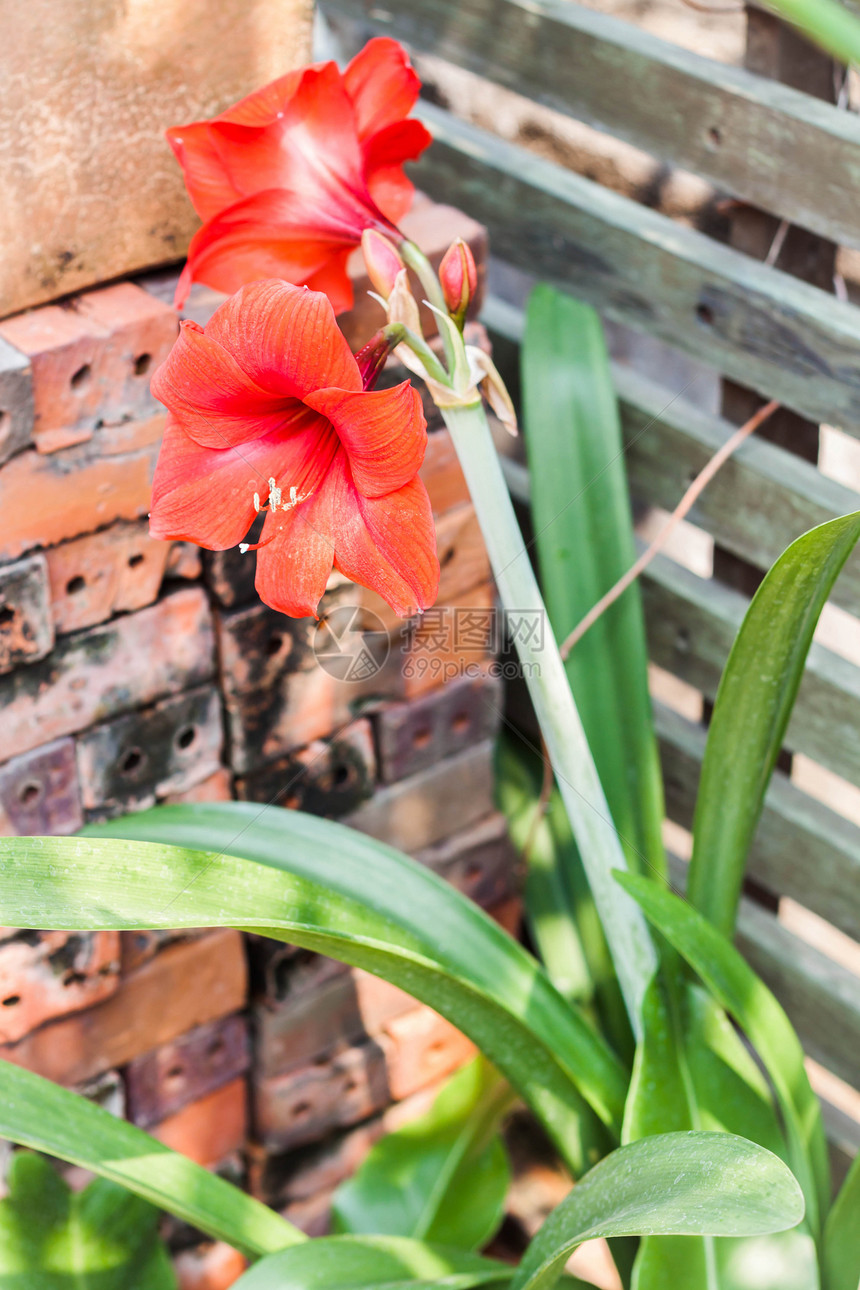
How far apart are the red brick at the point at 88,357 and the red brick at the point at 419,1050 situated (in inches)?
29.5

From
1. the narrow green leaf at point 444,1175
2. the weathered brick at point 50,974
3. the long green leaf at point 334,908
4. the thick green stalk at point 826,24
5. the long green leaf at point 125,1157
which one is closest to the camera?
the thick green stalk at point 826,24

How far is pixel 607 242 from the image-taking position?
1169 millimetres

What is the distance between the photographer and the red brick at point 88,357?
88cm

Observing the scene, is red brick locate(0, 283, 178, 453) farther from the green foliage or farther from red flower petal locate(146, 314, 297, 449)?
the green foliage

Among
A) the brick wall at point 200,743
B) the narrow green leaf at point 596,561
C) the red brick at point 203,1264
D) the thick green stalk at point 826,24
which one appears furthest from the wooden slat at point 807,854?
the thick green stalk at point 826,24

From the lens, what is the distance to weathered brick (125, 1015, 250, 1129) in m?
1.15

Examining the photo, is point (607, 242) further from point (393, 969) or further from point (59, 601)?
point (393, 969)

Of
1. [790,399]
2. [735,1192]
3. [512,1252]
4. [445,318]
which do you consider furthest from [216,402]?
[512,1252]

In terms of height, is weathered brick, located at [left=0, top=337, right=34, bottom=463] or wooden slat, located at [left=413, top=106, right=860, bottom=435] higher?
wooden slat, located at [left=413, top=106, right=860, bottom=435]

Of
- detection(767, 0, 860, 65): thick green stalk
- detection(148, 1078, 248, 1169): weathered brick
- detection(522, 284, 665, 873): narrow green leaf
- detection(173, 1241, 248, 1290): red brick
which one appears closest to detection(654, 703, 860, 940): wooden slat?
detection(522, 284, 665, 873): narrow green leaf

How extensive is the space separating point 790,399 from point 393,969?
0.63 m

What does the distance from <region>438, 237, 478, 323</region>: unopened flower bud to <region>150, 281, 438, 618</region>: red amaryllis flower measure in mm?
129

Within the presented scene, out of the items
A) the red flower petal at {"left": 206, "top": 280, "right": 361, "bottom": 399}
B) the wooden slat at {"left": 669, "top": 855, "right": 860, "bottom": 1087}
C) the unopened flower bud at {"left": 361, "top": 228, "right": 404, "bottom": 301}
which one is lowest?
the wooden slat at {"left": 669, "top": 855, "right": 860, "bottom": 1087}

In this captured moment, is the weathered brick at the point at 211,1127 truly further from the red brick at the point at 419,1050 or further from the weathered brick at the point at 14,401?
the weathered brick at the point at 14,401
